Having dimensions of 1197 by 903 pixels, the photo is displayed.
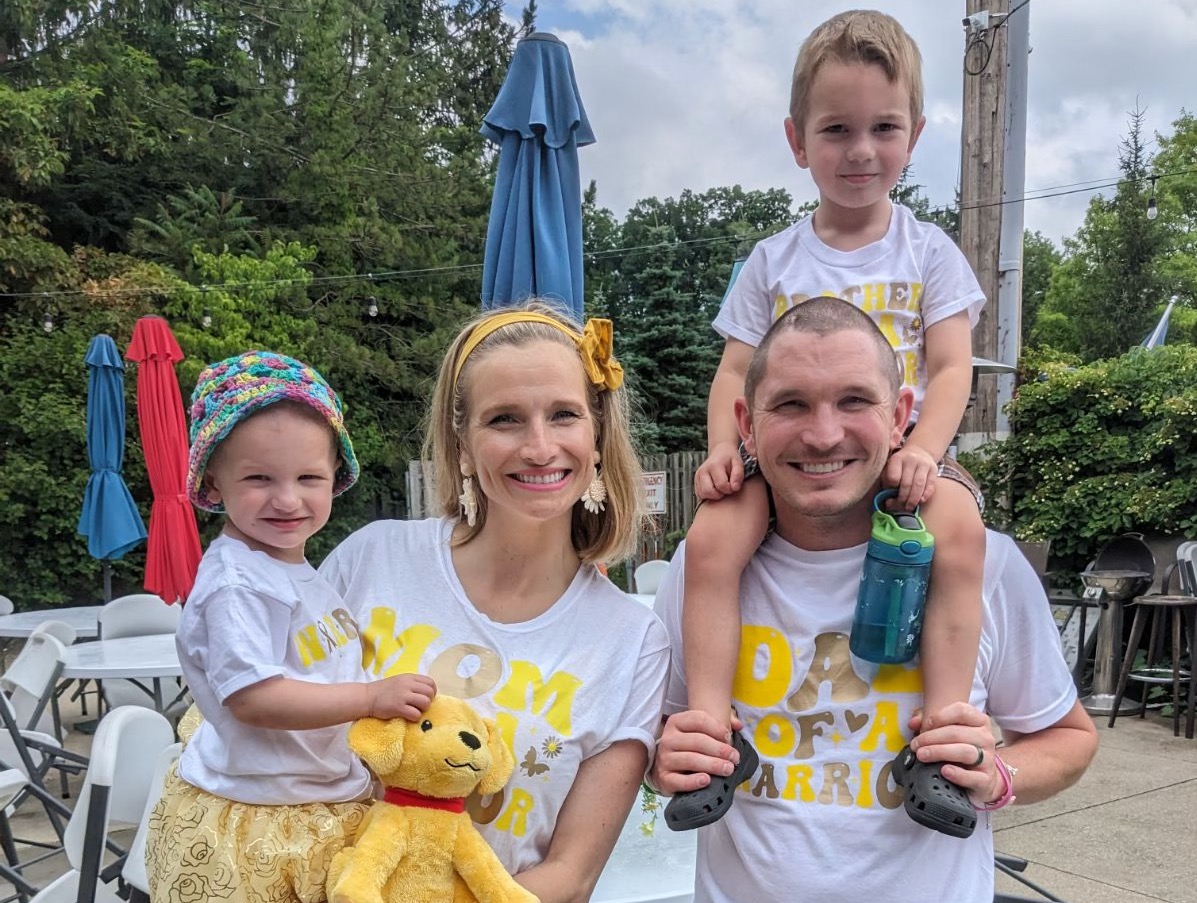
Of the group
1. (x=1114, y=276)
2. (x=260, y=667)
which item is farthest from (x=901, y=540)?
(x=1114, y=276)

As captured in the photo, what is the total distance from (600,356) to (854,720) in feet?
2.46

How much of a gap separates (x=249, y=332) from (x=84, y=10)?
6.20m

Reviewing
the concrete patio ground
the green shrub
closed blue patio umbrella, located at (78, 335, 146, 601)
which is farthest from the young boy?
the green shrub

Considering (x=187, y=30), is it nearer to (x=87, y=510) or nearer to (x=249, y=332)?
(x=249, y=332)

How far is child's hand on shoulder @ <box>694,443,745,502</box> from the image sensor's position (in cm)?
164

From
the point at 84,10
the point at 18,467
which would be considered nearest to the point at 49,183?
the point at 84,10

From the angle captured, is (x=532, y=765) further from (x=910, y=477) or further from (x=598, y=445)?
(x=910, y=477)

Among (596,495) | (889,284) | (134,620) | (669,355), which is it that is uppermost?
(669,355)

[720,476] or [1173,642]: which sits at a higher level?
[720,476]

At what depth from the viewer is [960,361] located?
188cm

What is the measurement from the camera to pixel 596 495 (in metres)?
1.69

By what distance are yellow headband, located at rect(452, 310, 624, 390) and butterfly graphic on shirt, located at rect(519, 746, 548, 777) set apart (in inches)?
25.1

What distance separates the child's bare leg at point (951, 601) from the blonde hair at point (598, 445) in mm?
537

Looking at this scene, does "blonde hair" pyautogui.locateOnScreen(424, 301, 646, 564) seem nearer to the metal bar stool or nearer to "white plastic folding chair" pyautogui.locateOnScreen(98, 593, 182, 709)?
"white plastic folding chair" pyautogui.locateOnScreen(98, 593, 182, 709)
